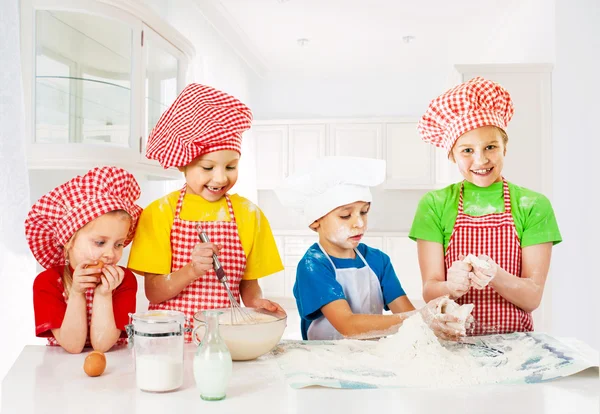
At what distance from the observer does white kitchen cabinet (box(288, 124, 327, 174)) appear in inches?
220

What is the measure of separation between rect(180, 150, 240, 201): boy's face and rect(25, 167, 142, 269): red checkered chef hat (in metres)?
0.17

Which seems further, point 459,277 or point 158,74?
point 158,74

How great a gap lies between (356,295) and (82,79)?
1230 mm

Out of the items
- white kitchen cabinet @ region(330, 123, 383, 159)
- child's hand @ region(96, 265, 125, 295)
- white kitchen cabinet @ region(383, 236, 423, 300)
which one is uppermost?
white kitchen cabinet @ region(330, 123, 383, 159)

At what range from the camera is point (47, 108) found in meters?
1.89

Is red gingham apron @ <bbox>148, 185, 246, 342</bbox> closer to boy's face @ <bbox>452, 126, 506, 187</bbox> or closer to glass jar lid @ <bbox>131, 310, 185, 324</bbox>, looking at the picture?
glass jar lid @ <bbox>131, 310, 185, 324</bbox>

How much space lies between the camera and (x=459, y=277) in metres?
1.24

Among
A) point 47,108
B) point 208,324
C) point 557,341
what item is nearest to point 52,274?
point 208,324

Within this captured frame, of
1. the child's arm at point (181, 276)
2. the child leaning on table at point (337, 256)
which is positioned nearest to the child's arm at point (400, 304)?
the child leaning on table at point (337, 256)

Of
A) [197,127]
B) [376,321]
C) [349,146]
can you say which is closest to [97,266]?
[197,127]

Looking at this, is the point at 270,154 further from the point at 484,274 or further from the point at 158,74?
the point at 484,274

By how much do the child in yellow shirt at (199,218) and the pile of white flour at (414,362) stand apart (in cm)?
33

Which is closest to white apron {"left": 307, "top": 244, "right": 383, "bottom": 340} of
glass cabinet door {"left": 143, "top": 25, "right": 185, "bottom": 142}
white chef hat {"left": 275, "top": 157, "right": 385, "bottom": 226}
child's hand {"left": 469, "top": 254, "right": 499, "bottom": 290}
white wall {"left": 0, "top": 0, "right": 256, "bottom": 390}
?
white chef hat {"left": 275, "top": 157, "right": 385, "bottom": 226}

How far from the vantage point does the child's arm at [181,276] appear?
1.23m
